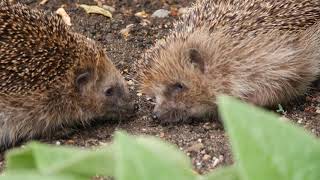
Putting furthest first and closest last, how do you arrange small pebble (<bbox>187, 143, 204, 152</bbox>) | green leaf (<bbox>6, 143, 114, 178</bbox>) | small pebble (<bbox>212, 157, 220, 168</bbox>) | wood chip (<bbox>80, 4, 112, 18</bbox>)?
wood chip (<bbox>80, 4, 112, 18</bbox>) → small pebble (<bbox>187, 143, 204, 152</bbox>) → small pebble (<bbox>212, 157, 220, 168</bbox>) → green leaf (<bbox>6, 143, 114, 178</bbox>)

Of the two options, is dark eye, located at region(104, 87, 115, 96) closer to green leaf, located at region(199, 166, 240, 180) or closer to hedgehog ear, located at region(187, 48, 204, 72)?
hedgehog ear, located at region(187, 48, 204, 72)

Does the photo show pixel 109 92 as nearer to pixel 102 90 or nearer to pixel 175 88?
pixel 102 90

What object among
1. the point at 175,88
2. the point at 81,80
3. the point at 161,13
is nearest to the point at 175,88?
the point at 175,88

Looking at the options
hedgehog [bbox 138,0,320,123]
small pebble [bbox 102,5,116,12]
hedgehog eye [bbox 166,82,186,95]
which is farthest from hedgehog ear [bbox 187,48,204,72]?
small pebble [bbox 102,5,116,12]

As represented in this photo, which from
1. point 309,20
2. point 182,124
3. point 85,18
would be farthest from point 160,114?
point 85,18

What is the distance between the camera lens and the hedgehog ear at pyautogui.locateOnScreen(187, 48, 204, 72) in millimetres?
4672

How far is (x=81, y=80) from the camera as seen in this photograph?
176 inches

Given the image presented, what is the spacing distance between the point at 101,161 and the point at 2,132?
3.39 meters

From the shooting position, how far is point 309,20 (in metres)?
4.54

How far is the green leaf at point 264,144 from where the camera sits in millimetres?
840

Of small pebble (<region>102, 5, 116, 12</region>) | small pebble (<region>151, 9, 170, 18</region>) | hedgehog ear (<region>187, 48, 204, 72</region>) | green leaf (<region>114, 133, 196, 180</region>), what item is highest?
green leaf (<region>114, 133, 196, 180</region>)

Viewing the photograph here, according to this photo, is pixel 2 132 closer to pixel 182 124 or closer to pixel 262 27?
pixel 182 124

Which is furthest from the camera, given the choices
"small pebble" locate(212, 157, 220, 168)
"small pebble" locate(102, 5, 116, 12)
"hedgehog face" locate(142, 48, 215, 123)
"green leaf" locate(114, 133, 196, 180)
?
"small pebble" locate(102, 5, 116, 12)

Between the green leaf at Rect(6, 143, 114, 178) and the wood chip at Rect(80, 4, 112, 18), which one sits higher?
the green leaf at Rect(6, 143, 114, 178)
